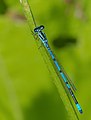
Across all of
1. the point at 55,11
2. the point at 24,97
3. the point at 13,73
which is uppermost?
the point at 55,11

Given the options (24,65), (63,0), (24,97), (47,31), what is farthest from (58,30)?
(24,97)

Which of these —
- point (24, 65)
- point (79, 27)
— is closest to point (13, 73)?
point (24, 65)

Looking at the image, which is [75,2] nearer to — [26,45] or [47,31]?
[47,31]

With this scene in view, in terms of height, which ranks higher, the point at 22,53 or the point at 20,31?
the point at 20,31

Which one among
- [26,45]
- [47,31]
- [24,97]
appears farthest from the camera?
[47,31]

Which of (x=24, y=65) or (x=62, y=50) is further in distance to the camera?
(x=62, y=50)

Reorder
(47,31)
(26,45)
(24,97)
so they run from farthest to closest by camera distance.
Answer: (47,31) → (26,45) → (24,97)
